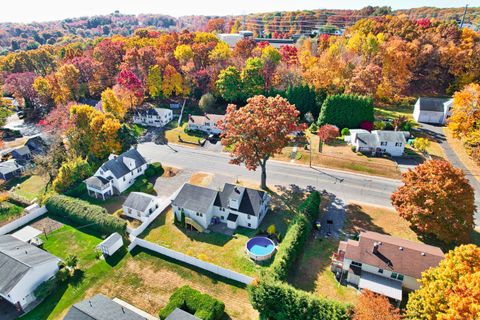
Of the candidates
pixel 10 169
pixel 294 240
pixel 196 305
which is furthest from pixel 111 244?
pixel 10 169

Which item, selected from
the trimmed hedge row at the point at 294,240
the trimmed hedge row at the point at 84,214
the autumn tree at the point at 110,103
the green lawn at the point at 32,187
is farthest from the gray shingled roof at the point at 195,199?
the autumn tree at the point at 110,103

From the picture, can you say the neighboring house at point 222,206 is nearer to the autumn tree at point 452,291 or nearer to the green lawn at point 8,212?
the autumn tree at point 452,291

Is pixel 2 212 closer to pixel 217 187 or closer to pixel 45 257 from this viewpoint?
pixel 45 257

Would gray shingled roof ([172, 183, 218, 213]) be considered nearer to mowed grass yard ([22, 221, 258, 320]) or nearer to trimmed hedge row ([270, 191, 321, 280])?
mowed grass yard ([22, 221, 258, 320])

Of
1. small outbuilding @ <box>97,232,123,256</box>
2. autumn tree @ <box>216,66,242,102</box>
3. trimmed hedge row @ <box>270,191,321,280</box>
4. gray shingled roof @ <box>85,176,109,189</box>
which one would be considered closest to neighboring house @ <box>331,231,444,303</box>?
trimmed hedge row @ <box>270,191,321,280</box>

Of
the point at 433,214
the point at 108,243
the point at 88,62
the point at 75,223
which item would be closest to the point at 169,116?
the point at 88,62
